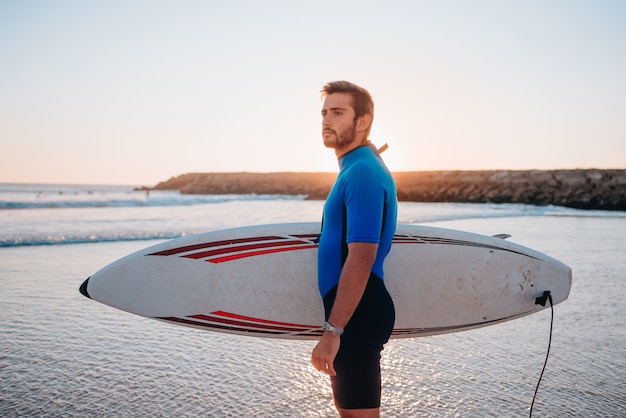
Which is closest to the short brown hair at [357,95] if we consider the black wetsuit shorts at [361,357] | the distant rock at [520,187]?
the black wetsuit shorts at [361,357]

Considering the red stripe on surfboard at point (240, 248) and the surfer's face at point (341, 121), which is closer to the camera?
the surfer's face at point (341, 121)

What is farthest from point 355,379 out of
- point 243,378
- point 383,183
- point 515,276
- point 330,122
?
point 515,276

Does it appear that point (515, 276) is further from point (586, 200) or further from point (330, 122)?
point (586, 200)

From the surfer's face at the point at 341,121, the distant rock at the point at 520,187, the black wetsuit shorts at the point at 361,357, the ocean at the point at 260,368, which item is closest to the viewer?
the black wetsuit shorts at the point at 361,357

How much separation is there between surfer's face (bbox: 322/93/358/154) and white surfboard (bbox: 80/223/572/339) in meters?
1.13

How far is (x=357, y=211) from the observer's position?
1535 millimetres

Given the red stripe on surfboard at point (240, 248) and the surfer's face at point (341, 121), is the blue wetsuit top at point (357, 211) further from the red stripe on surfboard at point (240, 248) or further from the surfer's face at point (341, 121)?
the red stripe on surfboard at point (240, 248)

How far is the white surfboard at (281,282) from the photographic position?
9.16ft

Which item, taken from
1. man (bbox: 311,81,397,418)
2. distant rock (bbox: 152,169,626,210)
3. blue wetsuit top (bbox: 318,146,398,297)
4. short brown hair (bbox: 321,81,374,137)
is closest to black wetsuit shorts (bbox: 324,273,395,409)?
man (bbox: 311,81,397,418)

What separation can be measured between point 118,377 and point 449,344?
2530mm

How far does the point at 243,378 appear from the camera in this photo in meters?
3.15

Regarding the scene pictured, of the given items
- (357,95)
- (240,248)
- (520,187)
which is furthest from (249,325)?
(520,187)

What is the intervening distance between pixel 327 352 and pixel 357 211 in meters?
0.49

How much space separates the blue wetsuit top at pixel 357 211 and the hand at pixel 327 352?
217mm
